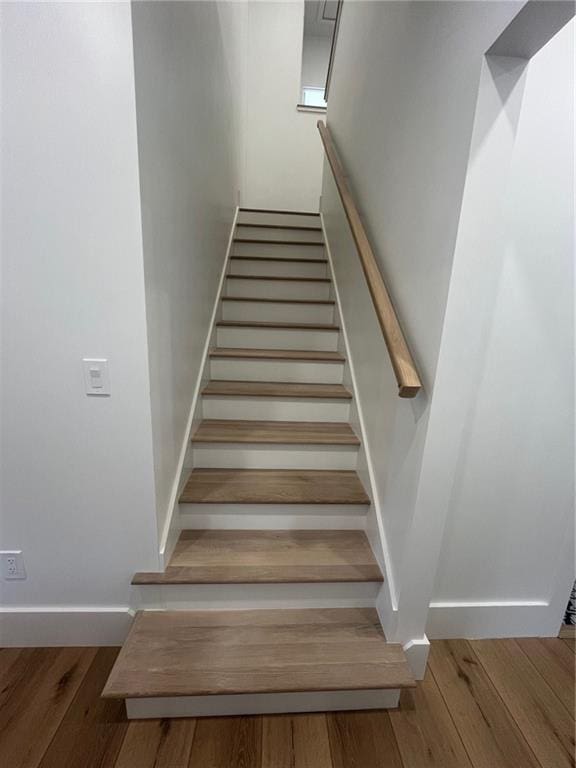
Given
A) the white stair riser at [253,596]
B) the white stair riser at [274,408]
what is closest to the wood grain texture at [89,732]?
the white stair riser at [253,596]

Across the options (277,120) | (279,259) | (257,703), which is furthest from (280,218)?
(257,703)

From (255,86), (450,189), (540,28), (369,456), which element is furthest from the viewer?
(255,86)

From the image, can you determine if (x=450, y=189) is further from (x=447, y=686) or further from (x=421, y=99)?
(x=447, y=686)

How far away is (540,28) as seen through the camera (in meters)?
0.74

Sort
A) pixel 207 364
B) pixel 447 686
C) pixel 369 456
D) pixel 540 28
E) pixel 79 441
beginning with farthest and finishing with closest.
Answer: pixel 207 364 → pixel 369 456 → pixel 447 686 → pixel 79 441 → pixel 540 28

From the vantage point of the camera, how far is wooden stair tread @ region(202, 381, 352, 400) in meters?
1.90

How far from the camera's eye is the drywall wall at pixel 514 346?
0.91 m

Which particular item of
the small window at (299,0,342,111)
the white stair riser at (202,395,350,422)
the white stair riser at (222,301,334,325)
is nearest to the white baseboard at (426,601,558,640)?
the white stair riser at (202,395,350,422)

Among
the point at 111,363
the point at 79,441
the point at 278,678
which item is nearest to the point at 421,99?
the point at 111,363

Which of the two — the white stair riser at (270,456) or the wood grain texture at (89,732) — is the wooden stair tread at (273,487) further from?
the wood grain texture at (89,732)

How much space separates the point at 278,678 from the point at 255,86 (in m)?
5.00

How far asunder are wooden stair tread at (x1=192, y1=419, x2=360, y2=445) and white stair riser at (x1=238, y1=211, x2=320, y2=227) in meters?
2.32

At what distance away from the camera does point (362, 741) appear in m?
1.14

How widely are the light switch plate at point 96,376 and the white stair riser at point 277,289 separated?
157 centimetres
